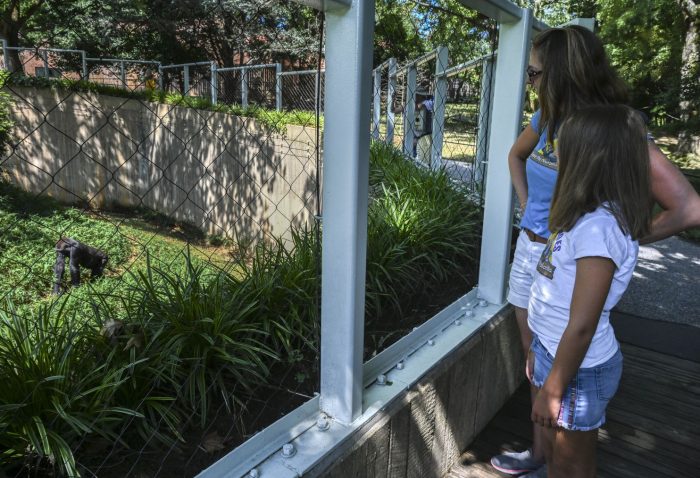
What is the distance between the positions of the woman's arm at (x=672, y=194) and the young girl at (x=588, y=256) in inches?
3.2

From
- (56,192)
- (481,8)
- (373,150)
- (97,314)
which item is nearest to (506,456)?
(97,314)

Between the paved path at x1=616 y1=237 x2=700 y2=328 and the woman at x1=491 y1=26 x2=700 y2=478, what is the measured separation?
231 centimetres

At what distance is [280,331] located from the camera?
6.97 ft

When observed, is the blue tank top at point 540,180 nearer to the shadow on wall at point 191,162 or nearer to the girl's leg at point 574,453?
the girl's leg at point 574,453

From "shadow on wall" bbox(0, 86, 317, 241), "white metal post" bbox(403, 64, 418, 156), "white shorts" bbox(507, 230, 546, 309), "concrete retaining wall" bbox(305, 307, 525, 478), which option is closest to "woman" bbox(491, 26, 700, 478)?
"white shorts" bbox(507, 230, 546, 309)

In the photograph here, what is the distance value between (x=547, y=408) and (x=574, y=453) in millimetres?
255

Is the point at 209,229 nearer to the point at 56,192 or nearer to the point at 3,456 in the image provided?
the point at 56,192

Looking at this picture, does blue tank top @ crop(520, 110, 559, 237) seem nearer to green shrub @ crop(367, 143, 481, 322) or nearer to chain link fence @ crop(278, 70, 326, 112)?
green shrub @ crop(367, 143, 481, 322)

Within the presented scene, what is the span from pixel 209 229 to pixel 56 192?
14.9 ft

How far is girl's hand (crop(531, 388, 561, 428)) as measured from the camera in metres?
1.42

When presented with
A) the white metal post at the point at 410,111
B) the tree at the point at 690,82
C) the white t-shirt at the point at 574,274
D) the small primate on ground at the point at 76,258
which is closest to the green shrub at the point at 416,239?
the white t-shirt at the point at 574,274

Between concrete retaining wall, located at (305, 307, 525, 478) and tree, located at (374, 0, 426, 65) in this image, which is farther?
tree, located at (374, 0, 426, 65)

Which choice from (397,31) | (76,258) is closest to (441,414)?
(76,258)

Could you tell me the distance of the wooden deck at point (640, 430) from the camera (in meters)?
2.23
